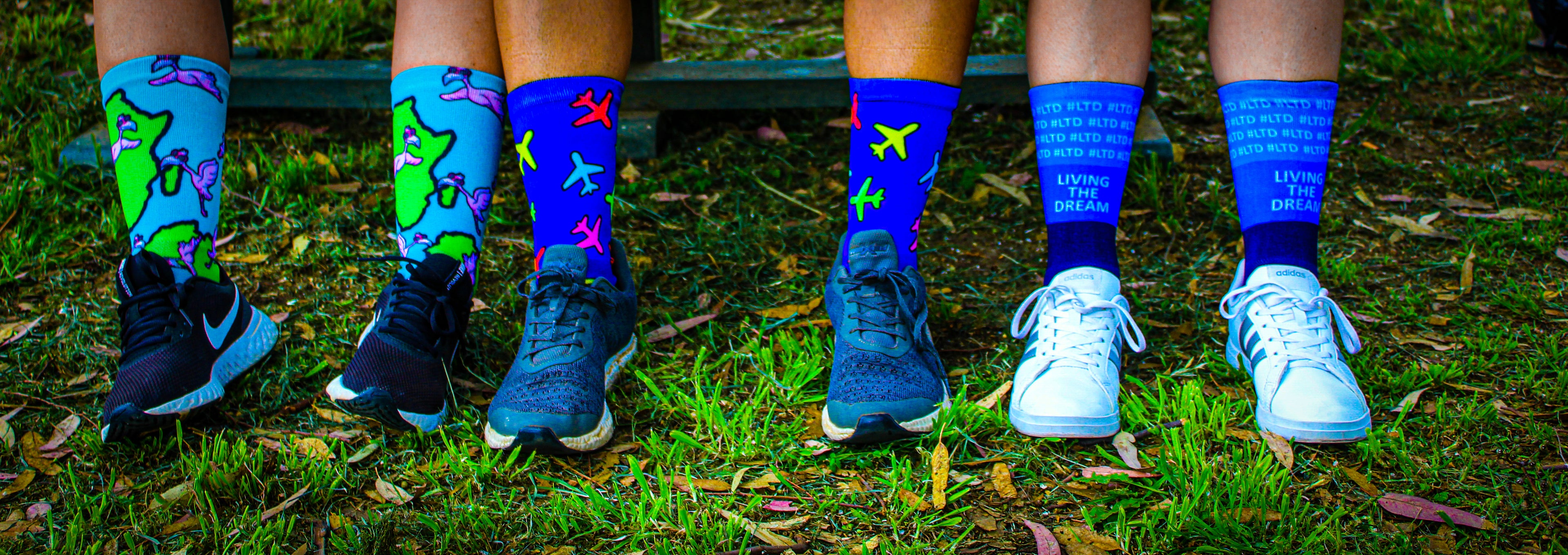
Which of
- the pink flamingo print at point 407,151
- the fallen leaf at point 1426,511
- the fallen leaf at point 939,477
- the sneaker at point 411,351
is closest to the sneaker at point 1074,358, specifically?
the fallen leaf at point 939,477

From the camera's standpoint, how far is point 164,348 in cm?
144

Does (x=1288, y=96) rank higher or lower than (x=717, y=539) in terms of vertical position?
higher

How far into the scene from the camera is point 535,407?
1366 mm

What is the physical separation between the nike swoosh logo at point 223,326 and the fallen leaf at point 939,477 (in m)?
1.19

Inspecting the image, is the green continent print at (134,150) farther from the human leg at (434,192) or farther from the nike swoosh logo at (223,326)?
the human leg at (434,192)

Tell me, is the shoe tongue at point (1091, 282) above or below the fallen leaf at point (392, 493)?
above

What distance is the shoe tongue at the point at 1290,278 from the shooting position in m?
1.45

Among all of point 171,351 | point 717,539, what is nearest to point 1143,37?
point 717,539

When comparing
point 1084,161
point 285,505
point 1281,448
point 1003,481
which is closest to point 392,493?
point 285,505

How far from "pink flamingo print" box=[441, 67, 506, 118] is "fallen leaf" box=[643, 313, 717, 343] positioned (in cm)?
50

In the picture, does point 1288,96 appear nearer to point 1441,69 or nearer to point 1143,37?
point 1143,37

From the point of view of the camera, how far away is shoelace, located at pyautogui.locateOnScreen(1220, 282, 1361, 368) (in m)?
1.42

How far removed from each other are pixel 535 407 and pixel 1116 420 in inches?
34.9

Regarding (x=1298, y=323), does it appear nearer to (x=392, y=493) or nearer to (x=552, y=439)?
(x=552, y=439)
